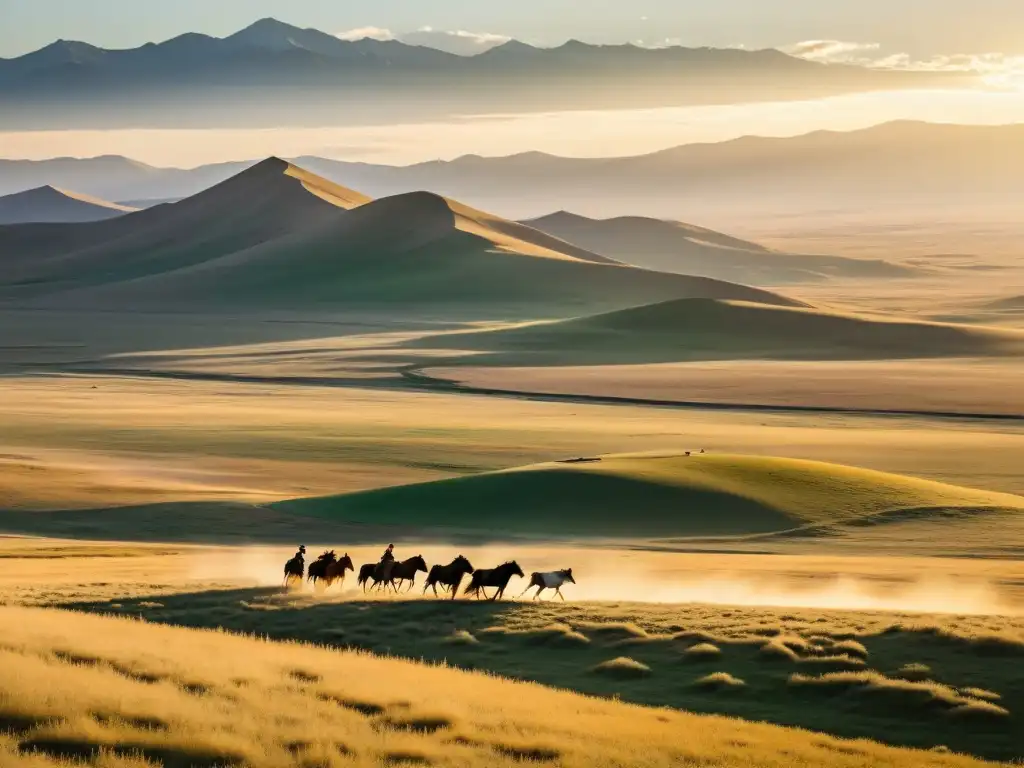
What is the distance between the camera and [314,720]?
61.8 ft

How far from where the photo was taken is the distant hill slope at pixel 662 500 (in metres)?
49.6

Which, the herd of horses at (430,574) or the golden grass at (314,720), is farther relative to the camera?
the herd of horses at (430,574)

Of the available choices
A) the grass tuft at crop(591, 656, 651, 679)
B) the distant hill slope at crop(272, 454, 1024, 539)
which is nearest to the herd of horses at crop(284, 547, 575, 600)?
the grass tuft at crop(591, 656, 651, 679)

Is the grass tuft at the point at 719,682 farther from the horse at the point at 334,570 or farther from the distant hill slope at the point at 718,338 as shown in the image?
the distant hill slope at the point at 718,338

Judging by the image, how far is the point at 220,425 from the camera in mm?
81625

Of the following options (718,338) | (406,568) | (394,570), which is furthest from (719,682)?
(718,338)

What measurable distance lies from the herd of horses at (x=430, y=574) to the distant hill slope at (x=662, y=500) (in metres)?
16.2

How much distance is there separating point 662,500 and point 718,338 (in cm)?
9975

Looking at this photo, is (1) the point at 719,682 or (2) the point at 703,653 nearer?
(1) the point at 719,682

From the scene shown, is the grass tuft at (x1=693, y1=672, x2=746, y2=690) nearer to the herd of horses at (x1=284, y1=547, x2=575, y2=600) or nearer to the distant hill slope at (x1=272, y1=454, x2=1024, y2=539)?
the herd of horses at (x1=284, y1=547, x2=575, y2=600)

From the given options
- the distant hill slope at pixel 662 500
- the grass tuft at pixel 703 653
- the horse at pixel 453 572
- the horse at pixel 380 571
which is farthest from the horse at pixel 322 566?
the distant hill slope at pixel 662 500

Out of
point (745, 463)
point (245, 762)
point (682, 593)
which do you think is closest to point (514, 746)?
point (245, 762)

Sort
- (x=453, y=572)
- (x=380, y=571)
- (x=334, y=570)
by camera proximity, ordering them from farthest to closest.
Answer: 1. (x=380, y=571)
2. (x=334, y=570)
3. (x=453, y=572)

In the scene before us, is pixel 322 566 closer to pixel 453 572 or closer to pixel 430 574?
pixel 430 574
